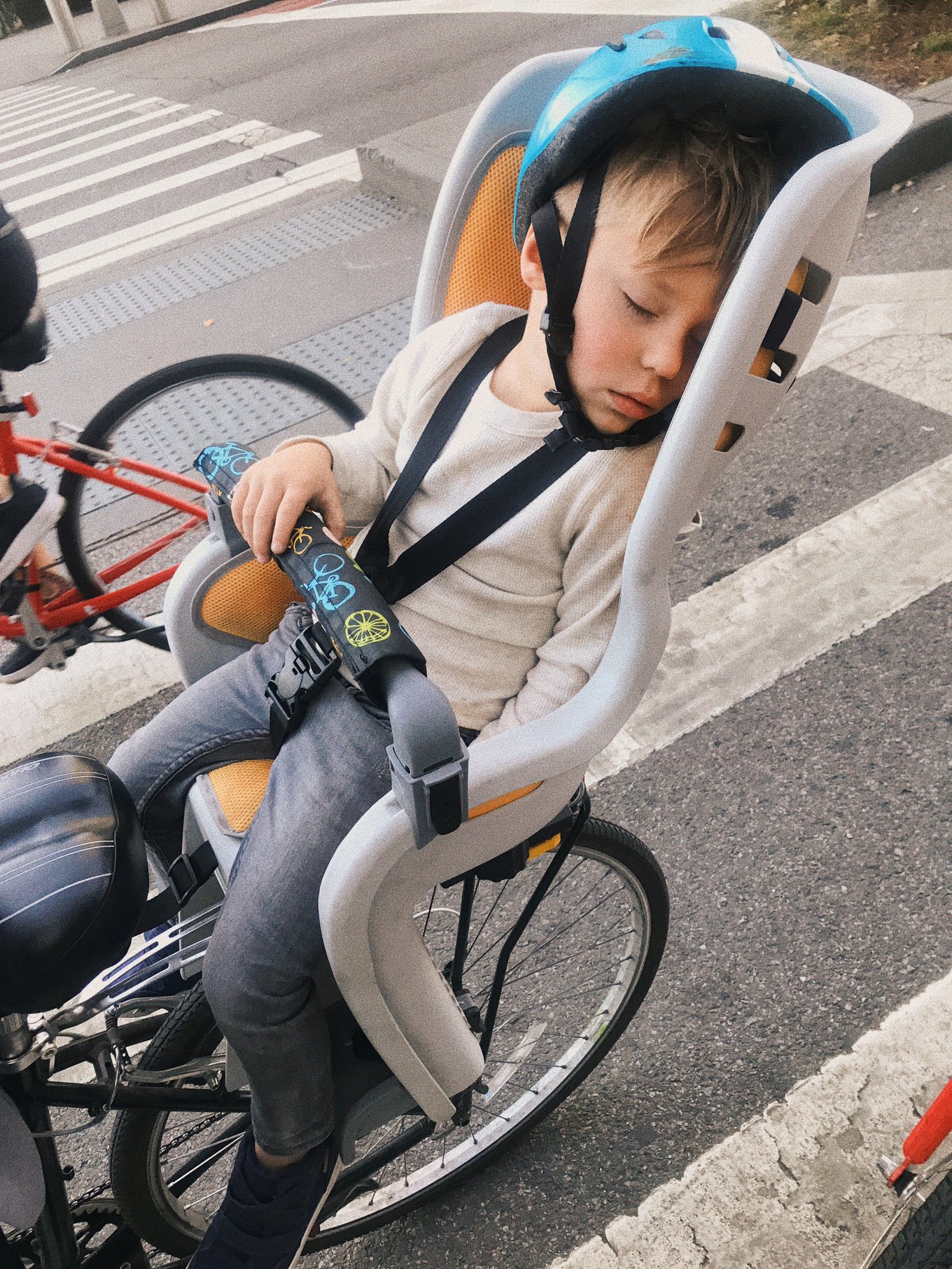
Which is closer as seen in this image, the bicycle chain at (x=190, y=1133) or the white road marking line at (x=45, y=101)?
the bicycle chain at (x=190, y=1133)

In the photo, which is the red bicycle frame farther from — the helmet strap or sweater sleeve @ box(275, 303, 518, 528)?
the helmet strap

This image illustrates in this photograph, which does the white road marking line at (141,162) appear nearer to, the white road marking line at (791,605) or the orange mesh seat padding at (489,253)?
the white road marking line at (791,605)

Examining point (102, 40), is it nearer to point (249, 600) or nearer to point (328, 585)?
point (249, 600)

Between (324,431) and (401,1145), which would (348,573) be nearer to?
(401,1145)

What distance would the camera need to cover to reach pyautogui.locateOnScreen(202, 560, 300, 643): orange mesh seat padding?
1.67 m

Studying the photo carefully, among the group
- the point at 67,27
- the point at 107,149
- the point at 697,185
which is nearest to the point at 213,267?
the point at 107,149

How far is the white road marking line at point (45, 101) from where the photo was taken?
11.2 metres

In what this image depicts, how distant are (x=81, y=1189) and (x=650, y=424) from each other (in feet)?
5.92

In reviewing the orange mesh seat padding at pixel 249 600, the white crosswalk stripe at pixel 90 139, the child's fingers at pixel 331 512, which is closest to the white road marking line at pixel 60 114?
the white crosswalk stripe at pixel 90 139

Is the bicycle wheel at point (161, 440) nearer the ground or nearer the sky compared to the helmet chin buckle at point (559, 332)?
nearer the ground

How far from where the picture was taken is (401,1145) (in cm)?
188

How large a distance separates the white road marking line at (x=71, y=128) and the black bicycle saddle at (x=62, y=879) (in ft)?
32.1

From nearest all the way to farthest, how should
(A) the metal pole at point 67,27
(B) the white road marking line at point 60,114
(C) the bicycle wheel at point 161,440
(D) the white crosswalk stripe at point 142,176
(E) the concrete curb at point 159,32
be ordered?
1. (C) the bicycle wheel at point 161,440
2. (D) the white crosswalk stripe at point 142,176
3. (B) the white road marking line at point 60,114
4. (E) the concrete curb at point 159,32
5. (A) the metal pole at point 67,27

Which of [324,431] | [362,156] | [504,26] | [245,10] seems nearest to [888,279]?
[324,431]
